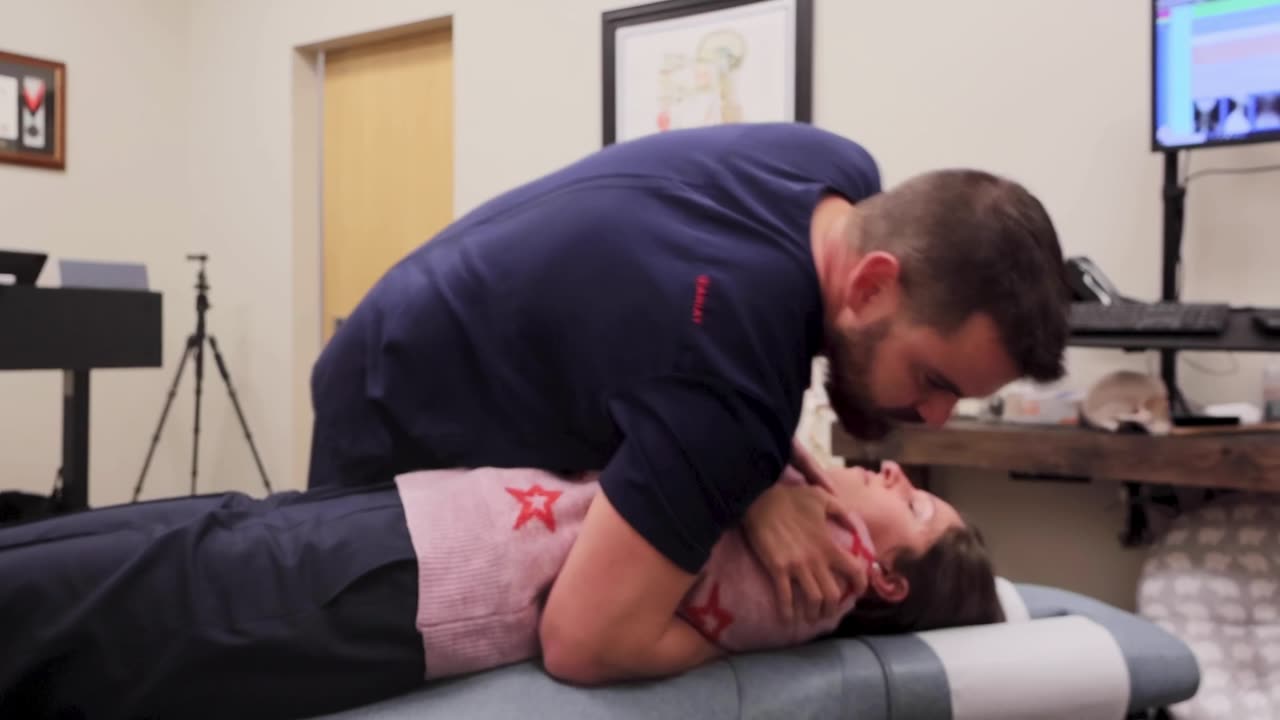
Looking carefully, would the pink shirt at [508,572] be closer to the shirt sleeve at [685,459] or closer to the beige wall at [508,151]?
the shirt sleeve at [685,459]

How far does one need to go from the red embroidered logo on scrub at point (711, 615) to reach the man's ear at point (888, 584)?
8.4 inches

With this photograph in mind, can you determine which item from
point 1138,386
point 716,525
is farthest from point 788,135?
point 1138,386

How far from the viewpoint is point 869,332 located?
97cm

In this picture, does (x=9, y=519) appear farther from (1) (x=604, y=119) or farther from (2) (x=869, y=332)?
(2) (x=869, y=332)

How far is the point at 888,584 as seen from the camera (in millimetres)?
1194

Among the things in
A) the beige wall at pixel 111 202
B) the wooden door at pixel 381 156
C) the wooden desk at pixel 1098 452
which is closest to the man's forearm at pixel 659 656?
the wooden desk at pixel 1098 452

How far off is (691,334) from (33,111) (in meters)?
3.38

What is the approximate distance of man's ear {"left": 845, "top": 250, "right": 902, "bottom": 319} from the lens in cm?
94

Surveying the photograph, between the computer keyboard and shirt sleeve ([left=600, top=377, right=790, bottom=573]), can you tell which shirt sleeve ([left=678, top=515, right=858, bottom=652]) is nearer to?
shirt sleeve ([left=600, top=377, right=790, bottom=573])

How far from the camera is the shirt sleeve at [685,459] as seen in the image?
879 millimetres

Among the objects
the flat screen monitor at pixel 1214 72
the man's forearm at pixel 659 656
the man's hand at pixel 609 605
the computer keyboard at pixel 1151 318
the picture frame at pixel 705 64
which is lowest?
the man's forearm at pixel 659 656

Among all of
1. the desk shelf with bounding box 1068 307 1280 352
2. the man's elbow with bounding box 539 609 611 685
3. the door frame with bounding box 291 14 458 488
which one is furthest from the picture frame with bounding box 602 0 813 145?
the man's elbow with bounding box 539 609 611 685

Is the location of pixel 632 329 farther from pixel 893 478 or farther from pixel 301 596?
pixel 893 478

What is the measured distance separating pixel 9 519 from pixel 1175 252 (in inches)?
107
